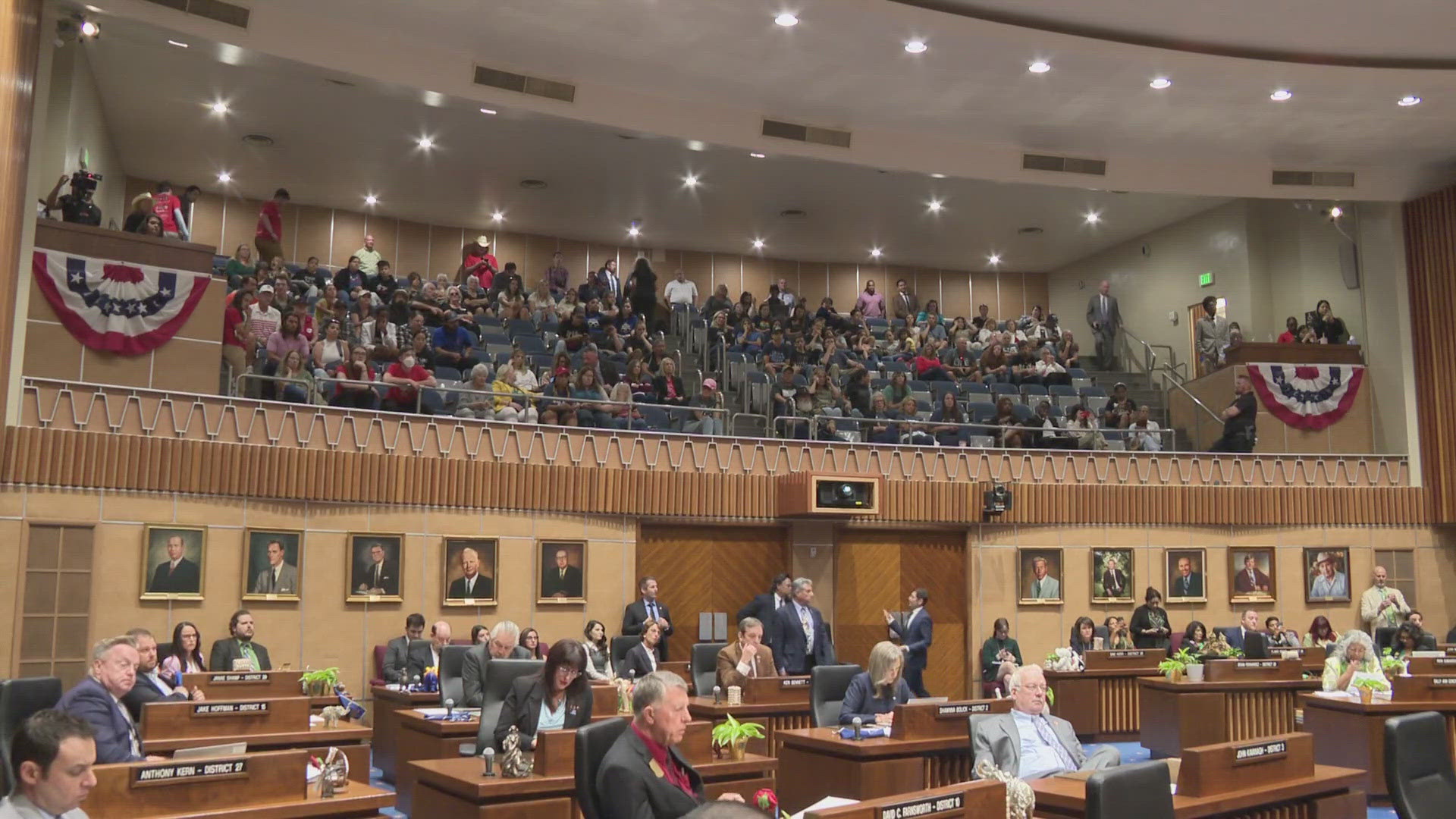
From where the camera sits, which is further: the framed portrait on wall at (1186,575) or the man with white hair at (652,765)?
the framed portrait on wall at (1186,575)

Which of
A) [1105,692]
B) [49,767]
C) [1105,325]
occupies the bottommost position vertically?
[1105,692]

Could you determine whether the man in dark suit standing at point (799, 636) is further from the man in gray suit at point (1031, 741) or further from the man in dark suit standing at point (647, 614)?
the man in gray suit at point (1031, 741)

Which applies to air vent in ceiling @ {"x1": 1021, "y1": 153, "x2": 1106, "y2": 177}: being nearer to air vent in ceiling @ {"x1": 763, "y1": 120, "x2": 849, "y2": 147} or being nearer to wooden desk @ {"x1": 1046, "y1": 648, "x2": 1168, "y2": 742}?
air vent in ceiling @ {"x1": 763, "y1": 120, "x2": 849, "y2": 147}

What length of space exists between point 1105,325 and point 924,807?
1613cm

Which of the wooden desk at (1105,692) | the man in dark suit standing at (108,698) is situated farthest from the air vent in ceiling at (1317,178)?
the man in dark suit standing at (108,698)

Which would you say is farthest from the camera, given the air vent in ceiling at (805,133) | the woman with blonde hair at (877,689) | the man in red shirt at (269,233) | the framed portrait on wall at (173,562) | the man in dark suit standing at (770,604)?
the man in red shirt at (269,233)

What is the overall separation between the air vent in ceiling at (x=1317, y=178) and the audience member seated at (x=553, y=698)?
12862 millimetres

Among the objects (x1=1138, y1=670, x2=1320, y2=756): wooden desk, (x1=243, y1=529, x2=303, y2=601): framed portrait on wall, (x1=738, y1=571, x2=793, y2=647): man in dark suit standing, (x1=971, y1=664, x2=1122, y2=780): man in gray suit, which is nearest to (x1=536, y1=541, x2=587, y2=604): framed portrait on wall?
(x1=738, y1=571, x2=793, y2=647): man in dark suit standing

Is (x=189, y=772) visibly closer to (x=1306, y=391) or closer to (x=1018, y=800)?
(x=1018, y=800)

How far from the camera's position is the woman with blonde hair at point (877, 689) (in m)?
7.40

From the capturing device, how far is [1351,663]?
29.7 ft

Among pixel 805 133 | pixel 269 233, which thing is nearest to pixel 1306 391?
pixel 805 133

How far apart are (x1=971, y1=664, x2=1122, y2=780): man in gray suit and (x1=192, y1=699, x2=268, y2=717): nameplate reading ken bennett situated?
3.87m

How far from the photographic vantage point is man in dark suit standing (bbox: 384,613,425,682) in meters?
10.5
